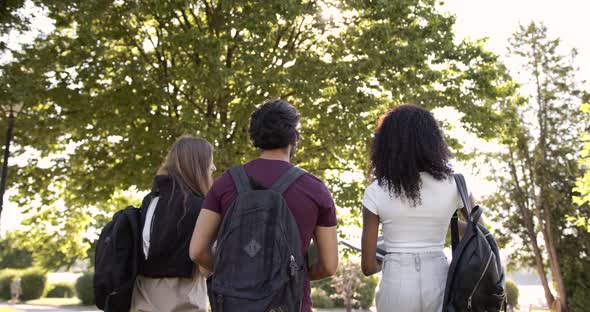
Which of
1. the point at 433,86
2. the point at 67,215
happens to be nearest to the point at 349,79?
the point at 433,86

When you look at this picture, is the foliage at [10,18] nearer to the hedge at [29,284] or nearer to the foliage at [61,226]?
the foliage at [61,226]

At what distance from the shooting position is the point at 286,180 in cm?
321

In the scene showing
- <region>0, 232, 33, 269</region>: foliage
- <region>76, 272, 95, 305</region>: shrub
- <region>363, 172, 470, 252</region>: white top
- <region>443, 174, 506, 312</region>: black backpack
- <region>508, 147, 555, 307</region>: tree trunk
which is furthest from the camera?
<region>0, 232, 33, 269</region>: foliage

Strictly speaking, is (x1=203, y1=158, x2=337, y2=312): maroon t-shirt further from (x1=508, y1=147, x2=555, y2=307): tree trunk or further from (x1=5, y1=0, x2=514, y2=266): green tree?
(x1=508, y1=147, x2=555, y2=307): tree trunk

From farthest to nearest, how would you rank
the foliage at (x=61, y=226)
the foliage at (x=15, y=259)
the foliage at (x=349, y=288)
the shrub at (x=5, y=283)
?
the foliage at (x=15, y=259), the shrub at (x=5, y=283), the foliage at (x=349, y=288), the foliage at (x=61, y=226)

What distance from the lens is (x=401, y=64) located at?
13414mm

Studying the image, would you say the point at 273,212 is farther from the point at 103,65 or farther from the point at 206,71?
the point at 103,65

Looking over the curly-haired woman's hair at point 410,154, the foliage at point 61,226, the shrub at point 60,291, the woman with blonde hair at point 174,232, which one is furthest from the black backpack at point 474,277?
the shrub at point 60,291

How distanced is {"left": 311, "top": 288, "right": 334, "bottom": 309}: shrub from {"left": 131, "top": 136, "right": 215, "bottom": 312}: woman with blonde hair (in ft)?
92.1

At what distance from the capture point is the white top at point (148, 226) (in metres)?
4.05

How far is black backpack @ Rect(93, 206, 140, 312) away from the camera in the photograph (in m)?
3.98

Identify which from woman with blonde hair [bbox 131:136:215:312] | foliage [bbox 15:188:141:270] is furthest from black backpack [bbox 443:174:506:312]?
foliage [bbox 15:188:141:270]

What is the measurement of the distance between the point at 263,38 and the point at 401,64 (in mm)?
2836

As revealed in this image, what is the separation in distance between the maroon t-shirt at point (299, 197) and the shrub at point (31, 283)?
119 ft
